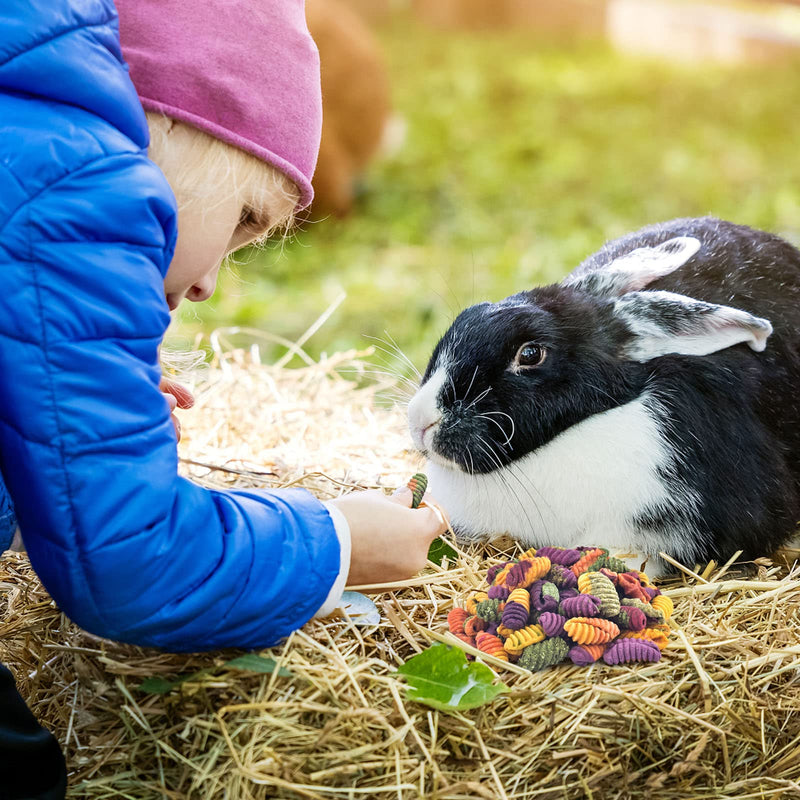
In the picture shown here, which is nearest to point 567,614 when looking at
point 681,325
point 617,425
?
point 617,425

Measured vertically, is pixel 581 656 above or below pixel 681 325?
below

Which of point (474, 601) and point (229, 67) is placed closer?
point (229, 67)

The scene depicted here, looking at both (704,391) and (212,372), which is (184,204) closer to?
(704,391)

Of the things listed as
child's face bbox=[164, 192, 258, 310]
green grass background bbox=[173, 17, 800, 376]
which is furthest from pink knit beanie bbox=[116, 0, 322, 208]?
green grass background bbox=[173, 17, 800, 376]

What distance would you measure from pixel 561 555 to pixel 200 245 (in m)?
0.77

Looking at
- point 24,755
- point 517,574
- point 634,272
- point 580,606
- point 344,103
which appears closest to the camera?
point 24,755

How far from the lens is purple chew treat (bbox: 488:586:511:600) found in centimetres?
163

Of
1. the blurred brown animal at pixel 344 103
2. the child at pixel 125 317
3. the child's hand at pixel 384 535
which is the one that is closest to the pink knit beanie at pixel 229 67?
the child at pixel 125 317

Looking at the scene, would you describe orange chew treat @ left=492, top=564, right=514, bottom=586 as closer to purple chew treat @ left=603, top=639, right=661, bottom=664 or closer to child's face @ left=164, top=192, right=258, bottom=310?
purple chew treat @ left=603, top=639, right=661, bottom=664

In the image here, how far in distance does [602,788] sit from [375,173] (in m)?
5.31

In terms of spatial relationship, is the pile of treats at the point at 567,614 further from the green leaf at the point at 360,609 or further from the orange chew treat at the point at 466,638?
the green leaf at the point at 360,609

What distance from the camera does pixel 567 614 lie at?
1563mm

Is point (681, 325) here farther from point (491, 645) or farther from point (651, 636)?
point (491, 645)

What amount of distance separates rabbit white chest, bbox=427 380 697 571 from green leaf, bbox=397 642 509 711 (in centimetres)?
45
